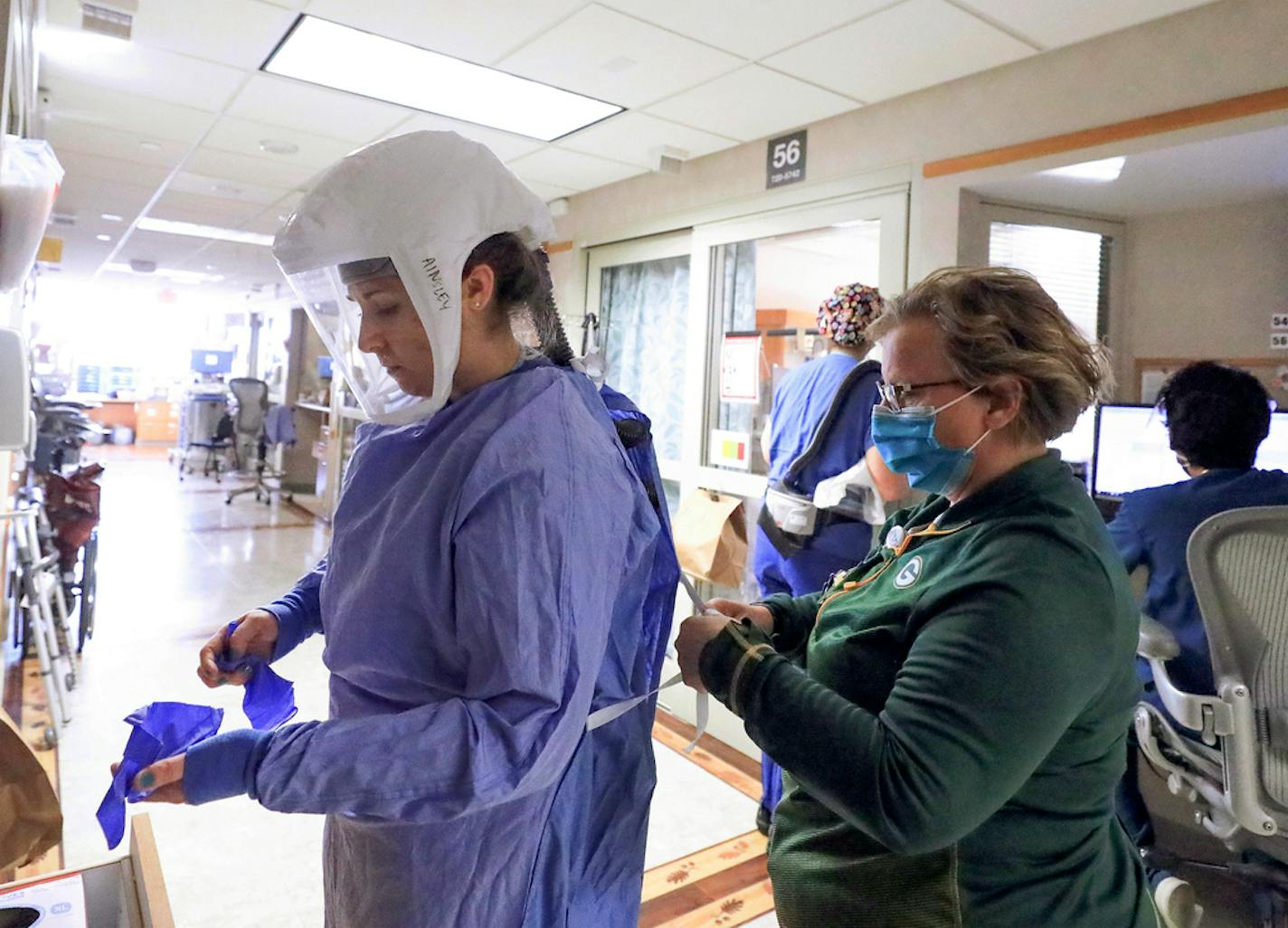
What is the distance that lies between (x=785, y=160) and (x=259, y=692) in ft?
8.99

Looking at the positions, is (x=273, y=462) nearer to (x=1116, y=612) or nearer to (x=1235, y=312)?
(x=1235, y=312)

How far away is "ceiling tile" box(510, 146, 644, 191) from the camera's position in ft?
12.3

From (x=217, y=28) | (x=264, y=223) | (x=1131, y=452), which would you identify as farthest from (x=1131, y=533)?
(x=264, y=223)

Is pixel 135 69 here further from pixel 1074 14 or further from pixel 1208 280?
pixel 1208 280

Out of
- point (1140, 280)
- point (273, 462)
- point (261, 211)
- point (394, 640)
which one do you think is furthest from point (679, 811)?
point (273, 462)

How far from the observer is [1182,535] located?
6.91 ft

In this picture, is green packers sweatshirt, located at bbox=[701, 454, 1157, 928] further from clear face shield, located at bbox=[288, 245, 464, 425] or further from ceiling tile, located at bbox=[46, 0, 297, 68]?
ceiling tile, located at bbox=[46, 0, 297, 68]

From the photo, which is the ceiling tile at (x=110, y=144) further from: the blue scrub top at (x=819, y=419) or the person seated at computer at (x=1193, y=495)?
the person seated at computer at (x=1193, y=495)

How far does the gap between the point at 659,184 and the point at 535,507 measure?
10.9ft

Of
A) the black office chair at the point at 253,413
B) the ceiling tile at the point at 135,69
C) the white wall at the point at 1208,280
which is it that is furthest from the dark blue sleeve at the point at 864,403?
the black office chair at the point at 253,413

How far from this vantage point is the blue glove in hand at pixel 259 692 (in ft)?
3.94

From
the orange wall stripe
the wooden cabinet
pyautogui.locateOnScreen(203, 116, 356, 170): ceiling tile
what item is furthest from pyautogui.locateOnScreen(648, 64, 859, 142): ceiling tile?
the wooden cabinet

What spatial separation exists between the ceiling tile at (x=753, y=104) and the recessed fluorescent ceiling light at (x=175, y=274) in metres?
8.62

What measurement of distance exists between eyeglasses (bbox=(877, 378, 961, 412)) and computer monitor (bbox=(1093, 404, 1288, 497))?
1686 mm
